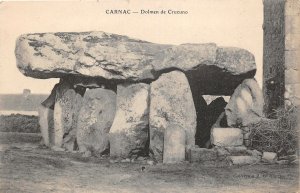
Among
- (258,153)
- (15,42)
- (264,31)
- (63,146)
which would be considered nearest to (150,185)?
(258,153)

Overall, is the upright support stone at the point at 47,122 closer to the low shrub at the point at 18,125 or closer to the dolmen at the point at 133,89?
the dolmen at the point at 133,89

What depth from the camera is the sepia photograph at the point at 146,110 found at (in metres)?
6.54

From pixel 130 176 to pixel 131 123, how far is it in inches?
64.7

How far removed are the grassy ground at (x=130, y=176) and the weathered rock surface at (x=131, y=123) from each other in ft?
1.23

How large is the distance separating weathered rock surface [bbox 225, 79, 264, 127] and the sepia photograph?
18 millimetres

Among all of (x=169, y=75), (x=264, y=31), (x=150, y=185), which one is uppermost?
(x=264, y=31)

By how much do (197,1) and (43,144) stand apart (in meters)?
4.51

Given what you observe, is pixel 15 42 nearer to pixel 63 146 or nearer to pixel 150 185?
pixel 63 146

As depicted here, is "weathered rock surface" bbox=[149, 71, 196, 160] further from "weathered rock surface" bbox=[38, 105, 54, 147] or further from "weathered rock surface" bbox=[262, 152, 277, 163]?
"weathered rock surface" bbox=[38, 105, 54, 147]

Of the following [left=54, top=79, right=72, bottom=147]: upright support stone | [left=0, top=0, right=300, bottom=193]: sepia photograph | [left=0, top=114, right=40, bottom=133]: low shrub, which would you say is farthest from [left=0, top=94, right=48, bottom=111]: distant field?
[left=54, top=79, right=72, bottom=147]: upright support stone

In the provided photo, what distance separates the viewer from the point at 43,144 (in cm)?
977

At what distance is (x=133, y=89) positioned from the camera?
8469 millimetres

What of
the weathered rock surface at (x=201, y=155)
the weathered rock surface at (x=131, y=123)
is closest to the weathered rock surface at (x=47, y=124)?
the weathered rock surface at (x=131, y=123)

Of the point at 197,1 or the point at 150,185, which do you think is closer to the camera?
the point at 150,185
